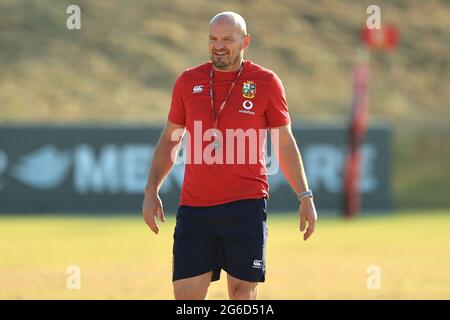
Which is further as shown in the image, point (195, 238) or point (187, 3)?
point (187, 3)

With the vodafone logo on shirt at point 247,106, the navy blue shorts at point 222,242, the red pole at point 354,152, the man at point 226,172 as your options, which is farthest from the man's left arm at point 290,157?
the red pole at point 354,152

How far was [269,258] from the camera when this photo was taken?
15453 millimetres

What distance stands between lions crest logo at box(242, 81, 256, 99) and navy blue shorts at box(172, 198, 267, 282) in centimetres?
70

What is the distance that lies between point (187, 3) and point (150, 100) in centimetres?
766

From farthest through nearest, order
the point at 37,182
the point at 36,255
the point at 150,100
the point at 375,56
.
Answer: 1. the point at 375,56
2. the point at 150,100
3. the point at 37,182
4. the point at 36,255

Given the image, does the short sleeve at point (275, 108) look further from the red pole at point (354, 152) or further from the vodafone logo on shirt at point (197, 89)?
the red pole at point (354, 152)

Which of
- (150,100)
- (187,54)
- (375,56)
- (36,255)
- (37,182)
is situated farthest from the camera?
(375,56)

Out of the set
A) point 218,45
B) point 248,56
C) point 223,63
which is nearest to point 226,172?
point 223,63

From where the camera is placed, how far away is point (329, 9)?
4184 centimetres

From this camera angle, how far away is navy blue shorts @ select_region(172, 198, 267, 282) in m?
7.37

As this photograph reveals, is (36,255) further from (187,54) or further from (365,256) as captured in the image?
(187,54)

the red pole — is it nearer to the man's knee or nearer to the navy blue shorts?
the navy blue shorts

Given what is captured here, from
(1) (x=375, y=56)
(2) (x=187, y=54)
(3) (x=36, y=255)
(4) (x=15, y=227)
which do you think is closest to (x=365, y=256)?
(3) (x=36, y=255)

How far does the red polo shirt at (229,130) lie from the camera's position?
741 cm
